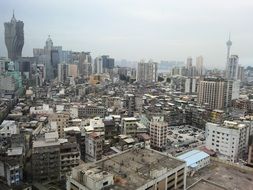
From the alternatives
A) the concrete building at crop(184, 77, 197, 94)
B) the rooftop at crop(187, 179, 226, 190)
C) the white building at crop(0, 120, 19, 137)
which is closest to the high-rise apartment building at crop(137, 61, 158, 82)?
the concrete building at crop(184, 77, 197, 94)

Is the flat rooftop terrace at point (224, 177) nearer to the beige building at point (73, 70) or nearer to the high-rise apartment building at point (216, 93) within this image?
the high-rise apartment building at point (216, 93)

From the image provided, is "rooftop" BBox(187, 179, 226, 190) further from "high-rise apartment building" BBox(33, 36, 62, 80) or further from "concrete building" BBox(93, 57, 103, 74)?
"concrete building" BBox(93, 57, 103, 74)

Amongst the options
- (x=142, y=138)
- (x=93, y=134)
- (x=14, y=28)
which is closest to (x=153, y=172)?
(x=93, y=134)

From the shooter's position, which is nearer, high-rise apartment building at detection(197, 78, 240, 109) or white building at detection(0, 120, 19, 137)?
white building at detection(0, 120, 19, 137)

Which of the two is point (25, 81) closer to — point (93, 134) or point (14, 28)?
point (14, 28)

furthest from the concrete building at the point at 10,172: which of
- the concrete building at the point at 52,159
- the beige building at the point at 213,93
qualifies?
the beige building at the point at 213,93

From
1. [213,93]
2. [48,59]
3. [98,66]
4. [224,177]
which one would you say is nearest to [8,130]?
[224,177]
